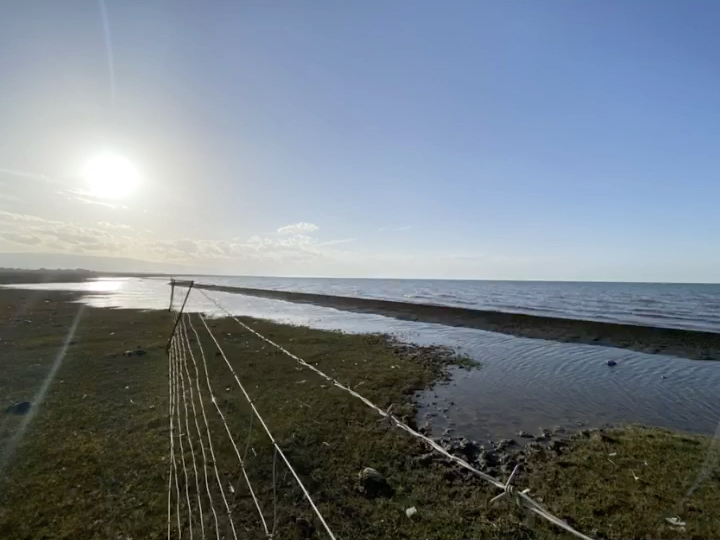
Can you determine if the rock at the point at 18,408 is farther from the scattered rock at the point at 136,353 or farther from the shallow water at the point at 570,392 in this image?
the shallow water at the point at 570,392

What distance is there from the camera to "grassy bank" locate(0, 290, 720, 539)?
5.26 metres

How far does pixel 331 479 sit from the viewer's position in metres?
6.43

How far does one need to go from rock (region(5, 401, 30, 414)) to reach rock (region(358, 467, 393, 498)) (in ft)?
29.8

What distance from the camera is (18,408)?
9.34 meters

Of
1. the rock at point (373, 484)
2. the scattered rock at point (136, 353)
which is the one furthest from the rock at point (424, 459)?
the scattered rock at point (136, 353)

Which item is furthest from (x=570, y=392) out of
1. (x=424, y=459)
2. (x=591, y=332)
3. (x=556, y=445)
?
(x=591, y=332)

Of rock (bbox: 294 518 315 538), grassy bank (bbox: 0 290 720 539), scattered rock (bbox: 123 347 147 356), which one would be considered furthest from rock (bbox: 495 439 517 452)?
scattered rock (bbox: 123 347 147 356)

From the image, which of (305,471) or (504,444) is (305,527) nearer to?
(305,471)

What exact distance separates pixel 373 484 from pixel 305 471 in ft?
4.32

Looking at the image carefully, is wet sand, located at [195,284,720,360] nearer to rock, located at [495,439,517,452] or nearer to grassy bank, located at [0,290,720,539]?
grassy bank, located at [0,290,720,539]

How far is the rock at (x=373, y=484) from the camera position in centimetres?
603

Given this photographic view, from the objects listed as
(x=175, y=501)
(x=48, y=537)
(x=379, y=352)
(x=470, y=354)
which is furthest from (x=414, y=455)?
(x=470, y=354)

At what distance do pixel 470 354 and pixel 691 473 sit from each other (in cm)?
1163

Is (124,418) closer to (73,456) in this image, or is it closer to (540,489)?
(73,456)
